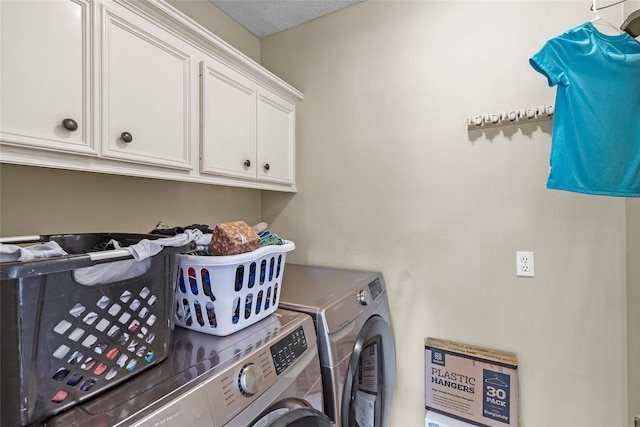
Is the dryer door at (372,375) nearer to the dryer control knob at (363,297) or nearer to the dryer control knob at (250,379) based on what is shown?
the dryer control knob at (363,297)

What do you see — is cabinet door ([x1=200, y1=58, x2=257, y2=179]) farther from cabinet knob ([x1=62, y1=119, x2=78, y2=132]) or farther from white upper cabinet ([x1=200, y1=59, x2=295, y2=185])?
cabinet knob ([x1=62, y1=119, x2=78, y2=132])

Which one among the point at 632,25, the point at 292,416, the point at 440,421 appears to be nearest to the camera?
the point at 292,416

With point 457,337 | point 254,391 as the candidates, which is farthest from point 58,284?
point 457,337

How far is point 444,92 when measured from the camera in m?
1.55

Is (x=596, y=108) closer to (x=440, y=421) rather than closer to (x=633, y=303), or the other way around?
(x=633, y=303)

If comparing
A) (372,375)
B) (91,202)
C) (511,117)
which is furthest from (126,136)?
(511,117)

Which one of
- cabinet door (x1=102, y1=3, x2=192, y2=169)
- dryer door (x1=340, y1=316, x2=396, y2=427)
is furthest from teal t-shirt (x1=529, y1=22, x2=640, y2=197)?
cabinet door (x1=102, y1=3, x2=192, y2=169)

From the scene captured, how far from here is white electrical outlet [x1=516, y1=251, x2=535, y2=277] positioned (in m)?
1.39

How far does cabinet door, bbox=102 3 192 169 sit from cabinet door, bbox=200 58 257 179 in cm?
9

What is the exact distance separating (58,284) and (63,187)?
2.62ft

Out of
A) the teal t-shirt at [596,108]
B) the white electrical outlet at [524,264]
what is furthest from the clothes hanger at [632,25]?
the white electrical outlet at [524,264]

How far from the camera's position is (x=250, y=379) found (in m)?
0.73

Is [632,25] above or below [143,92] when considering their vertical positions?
above

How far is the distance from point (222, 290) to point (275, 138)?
3.61 ft
